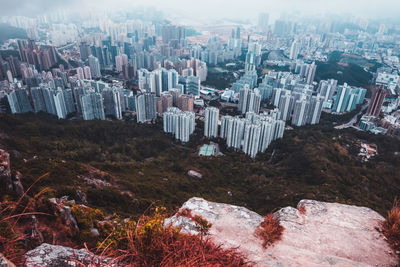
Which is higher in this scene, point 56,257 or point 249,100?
point 56,257

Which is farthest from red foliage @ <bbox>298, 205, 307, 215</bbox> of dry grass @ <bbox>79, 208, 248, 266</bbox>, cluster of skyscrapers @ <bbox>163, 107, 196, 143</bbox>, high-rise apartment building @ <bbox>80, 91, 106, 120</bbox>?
high-rise apartment building @ <bbox>80, 91, 106, 120</bbox>

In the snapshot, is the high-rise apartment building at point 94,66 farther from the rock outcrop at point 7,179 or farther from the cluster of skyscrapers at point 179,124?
the rock outcrop at point 7,179

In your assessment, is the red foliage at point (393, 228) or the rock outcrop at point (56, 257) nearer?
the rock outcrop at point (56, 257)

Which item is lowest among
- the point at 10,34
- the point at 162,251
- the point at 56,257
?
the point at 10,34

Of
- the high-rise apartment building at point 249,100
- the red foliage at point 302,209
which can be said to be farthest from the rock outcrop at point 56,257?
the high-rise apartment building at point 249,100

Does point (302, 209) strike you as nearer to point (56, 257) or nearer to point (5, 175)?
point (56, 257)

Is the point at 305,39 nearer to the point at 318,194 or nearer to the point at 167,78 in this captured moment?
the point at 167,78

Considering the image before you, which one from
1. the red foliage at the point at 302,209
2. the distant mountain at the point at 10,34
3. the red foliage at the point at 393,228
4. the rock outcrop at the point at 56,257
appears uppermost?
the rock outcrop at the point at 56,257

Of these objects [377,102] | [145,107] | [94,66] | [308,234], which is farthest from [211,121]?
[94,66]

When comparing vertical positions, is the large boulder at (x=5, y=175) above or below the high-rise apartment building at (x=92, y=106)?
above
